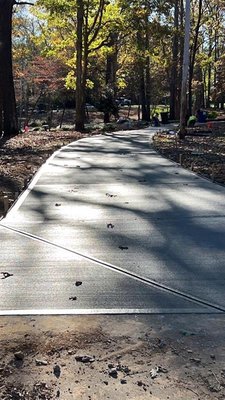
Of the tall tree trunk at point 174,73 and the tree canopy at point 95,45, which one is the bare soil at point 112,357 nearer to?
the tree canopy at point 95,45

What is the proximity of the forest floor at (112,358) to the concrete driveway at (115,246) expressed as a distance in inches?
11.1

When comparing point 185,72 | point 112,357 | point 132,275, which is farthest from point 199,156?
point 112,357

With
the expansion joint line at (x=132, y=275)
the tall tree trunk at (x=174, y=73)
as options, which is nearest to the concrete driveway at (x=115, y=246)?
the expansion joint line at (x=132, y=275)

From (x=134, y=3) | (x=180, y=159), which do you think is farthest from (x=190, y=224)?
(x=134, y=3)

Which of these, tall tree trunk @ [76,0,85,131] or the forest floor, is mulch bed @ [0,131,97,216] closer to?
the forest floor

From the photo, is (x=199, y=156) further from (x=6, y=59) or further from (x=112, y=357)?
(x=112, y=357)

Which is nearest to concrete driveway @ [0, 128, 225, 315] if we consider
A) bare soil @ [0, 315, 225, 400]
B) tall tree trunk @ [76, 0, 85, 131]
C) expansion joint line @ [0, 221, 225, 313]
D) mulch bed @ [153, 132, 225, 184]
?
expansion joint line @ [0, 221, 225, 313]

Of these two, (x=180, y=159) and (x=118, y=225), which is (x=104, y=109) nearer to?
(x=180, y=159)

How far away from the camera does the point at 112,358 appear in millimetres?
3123

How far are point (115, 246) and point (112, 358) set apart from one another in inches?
106

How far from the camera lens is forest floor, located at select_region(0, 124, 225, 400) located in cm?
276

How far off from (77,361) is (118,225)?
3.78m

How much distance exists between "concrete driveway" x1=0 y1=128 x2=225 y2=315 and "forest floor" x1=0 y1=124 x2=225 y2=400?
282 millimetres

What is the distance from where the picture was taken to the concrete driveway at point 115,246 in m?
4.16
